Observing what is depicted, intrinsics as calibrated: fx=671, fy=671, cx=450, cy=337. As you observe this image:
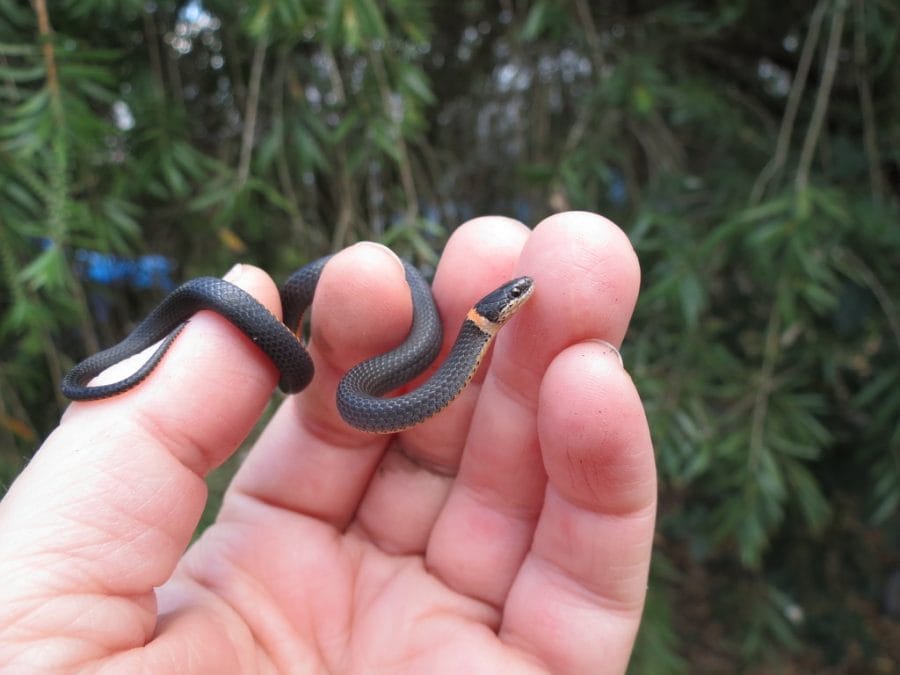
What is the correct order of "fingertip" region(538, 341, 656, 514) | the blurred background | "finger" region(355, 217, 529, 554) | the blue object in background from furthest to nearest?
the blue object in background, the blurred background, "finger" region(355, 217, 529, 554), "fingertip" region(538, 341, 656, 514)

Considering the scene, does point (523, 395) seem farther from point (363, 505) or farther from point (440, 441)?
point (363, 505)

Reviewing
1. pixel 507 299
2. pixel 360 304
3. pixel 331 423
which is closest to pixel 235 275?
pixel 360 304

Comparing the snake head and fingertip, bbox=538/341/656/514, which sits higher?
the snake head

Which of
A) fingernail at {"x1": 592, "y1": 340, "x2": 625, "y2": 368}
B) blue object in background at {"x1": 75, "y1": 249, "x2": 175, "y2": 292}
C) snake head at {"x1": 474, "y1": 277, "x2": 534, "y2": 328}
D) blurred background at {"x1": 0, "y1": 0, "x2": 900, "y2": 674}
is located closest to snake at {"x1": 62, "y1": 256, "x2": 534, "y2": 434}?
snake head at {"x1": 474, "y1": 277, "x2": 534, "y2": 328}

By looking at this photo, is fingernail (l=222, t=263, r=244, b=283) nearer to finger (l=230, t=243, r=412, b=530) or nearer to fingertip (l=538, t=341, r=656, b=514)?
finger (l=230, t=243, r=412, b=530)

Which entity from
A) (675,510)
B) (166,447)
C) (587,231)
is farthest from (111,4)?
(675,510)

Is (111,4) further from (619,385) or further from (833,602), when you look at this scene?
(833,602)
